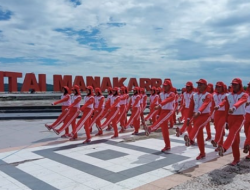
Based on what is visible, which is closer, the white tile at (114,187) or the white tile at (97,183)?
the white tile at (114,187)

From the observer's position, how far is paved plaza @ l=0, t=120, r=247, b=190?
15.9 ft

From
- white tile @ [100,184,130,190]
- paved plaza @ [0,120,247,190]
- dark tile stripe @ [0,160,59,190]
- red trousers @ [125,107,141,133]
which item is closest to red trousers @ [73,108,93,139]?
paved plaza @ [0,120,247,190]

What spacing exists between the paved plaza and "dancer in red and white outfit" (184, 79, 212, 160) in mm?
559

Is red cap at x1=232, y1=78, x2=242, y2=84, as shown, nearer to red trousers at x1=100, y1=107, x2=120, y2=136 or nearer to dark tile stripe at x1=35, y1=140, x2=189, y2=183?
dark tile stripe at x1=35, y1=140, x2=189, y2=183

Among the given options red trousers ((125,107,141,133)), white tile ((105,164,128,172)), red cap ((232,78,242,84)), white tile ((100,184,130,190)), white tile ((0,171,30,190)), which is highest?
red cap ((232,78,242,84))

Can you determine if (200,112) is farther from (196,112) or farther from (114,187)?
(114,187)

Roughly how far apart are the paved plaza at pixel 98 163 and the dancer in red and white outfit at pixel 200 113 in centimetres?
56

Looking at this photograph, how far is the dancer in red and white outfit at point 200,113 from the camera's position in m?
6.06

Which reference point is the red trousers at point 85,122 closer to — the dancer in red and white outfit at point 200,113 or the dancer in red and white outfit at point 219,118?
the dancer in red and white outfit at point 200,113

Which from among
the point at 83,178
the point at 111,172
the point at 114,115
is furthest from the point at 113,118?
the point at 83,178

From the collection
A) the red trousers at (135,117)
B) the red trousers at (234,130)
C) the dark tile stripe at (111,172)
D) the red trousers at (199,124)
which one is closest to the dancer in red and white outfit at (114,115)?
the red trousers at (135,117)

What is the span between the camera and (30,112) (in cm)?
1673

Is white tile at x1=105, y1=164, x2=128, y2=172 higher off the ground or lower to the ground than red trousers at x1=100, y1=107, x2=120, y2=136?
lower

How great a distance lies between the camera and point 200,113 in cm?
593
